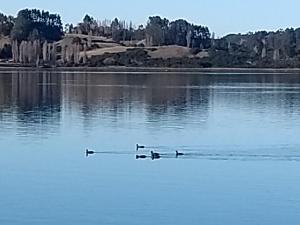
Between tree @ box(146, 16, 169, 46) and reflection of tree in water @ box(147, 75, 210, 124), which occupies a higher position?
tree @ box(146, 16, 169, 46)

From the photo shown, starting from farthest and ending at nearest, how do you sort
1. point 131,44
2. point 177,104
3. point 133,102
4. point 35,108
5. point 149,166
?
1. point 131,44
2. point 133,102
3. point 177,104
4. point 35,108
5. point 149,166

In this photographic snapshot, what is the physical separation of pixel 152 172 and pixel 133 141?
6.31m

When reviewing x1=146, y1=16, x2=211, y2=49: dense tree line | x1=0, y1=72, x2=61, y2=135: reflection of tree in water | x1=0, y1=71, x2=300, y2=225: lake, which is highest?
x1=146, y1=16, x2=211, y2=49: dense tree line

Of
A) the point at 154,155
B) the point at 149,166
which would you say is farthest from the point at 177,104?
the point at 149,166

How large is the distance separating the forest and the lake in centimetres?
10487

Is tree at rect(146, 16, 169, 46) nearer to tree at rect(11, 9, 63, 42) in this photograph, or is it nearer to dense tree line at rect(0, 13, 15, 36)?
tree at rect(11, 9, 63, 42)

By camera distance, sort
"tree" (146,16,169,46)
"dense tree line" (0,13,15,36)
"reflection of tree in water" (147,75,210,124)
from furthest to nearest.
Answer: "dense tree line" (0,13,15,36) < "tree" (146,16,169,46) < "reflection of tree in water" (147,75,210,124)

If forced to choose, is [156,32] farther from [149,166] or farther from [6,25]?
[149,166]

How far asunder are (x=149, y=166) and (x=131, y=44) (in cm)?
14621

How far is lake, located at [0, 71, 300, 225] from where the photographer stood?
18000 mm

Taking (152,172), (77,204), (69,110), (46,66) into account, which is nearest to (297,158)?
(152,172)

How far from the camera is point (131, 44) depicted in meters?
170

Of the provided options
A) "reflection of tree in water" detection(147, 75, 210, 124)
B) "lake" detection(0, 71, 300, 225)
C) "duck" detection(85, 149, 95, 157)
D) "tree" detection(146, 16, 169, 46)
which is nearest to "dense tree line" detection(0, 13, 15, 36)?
"tree" detection(146, 16, 169, 46)

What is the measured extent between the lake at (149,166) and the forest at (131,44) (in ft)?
344
